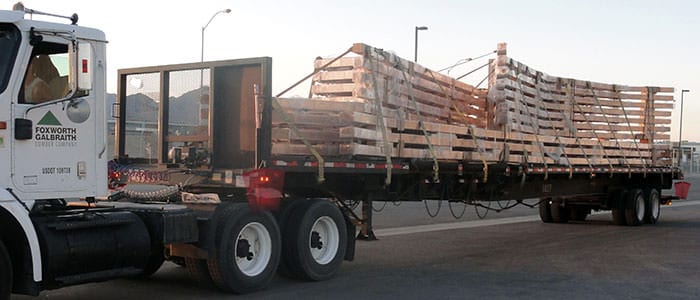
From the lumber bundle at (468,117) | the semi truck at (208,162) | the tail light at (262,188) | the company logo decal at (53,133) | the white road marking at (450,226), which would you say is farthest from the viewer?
the white road marking at (450,226)

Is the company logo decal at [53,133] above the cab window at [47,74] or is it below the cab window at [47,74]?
below

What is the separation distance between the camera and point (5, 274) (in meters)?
6.22

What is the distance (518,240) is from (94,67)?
9447 mm

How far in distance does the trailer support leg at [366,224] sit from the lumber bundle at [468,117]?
2.51 ft

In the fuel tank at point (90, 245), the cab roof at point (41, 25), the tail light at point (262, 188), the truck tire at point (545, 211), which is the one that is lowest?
the truck tire at point (545, 211)

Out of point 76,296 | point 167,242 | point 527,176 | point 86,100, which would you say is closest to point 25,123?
point 86,100

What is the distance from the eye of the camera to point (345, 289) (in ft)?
28.9

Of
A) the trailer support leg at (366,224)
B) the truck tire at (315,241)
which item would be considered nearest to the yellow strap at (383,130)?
the trailer support leg at (366,224)

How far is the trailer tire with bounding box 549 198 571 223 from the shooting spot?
1875 centimetres

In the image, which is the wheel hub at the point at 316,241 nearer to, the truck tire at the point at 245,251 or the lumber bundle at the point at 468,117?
the truck tire at the point at 245,251

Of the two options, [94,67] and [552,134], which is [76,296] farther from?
[552,134]

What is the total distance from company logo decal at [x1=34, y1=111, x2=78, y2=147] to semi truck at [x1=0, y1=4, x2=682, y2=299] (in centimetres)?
1

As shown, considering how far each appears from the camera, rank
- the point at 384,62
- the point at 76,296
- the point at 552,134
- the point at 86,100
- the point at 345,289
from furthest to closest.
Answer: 1. the point at 552,134
2. the point at 384,62
3. the point at 345,289
4. the point at 76,296
5. the point at 86,100

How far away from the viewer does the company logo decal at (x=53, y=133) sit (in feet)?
22.0
